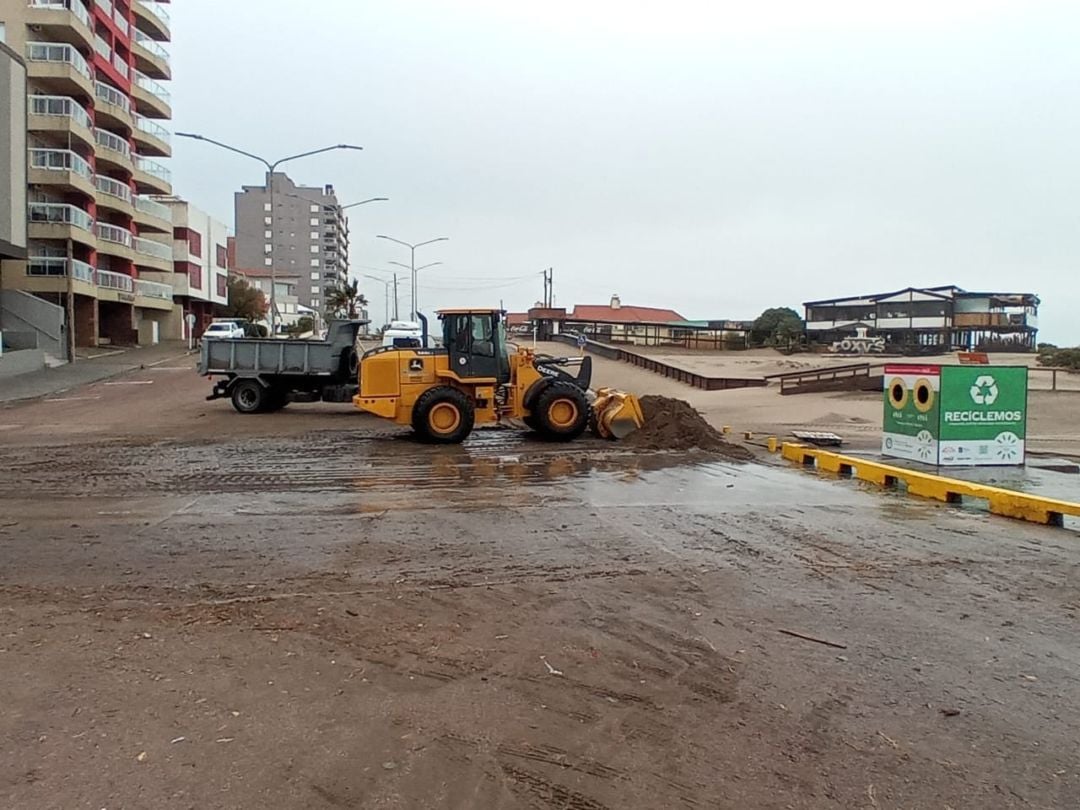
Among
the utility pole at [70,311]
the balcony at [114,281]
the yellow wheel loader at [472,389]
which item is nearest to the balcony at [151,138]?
the balcony at [114,281]

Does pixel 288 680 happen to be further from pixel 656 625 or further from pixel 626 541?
pixel 626 541

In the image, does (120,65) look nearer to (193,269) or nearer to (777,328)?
(193,269)

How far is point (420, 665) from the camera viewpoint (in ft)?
17.2

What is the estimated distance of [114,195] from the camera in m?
55.2

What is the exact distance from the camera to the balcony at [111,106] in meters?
54.4

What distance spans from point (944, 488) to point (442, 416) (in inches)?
369

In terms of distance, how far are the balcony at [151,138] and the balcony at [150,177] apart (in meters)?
1.14

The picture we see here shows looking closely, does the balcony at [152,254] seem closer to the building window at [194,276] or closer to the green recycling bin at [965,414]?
the building window at [194,276]

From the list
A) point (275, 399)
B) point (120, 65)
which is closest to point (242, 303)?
point (120, 65)

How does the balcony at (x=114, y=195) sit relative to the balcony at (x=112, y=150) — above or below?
below

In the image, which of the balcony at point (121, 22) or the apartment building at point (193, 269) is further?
the apartment building at point (193, 269)

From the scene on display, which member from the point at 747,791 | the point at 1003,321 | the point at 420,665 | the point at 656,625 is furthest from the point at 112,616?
the point at 1003,321

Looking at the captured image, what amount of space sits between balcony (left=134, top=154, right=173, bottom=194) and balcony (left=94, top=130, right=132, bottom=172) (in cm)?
353

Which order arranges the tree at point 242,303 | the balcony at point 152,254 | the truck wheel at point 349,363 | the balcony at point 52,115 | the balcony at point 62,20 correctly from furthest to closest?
the tree at point 242,303 < the balcony at point 152,254 < the balcony at point 62,20 < the balcony at point 52,115 < the truck wheel at point 349,363
